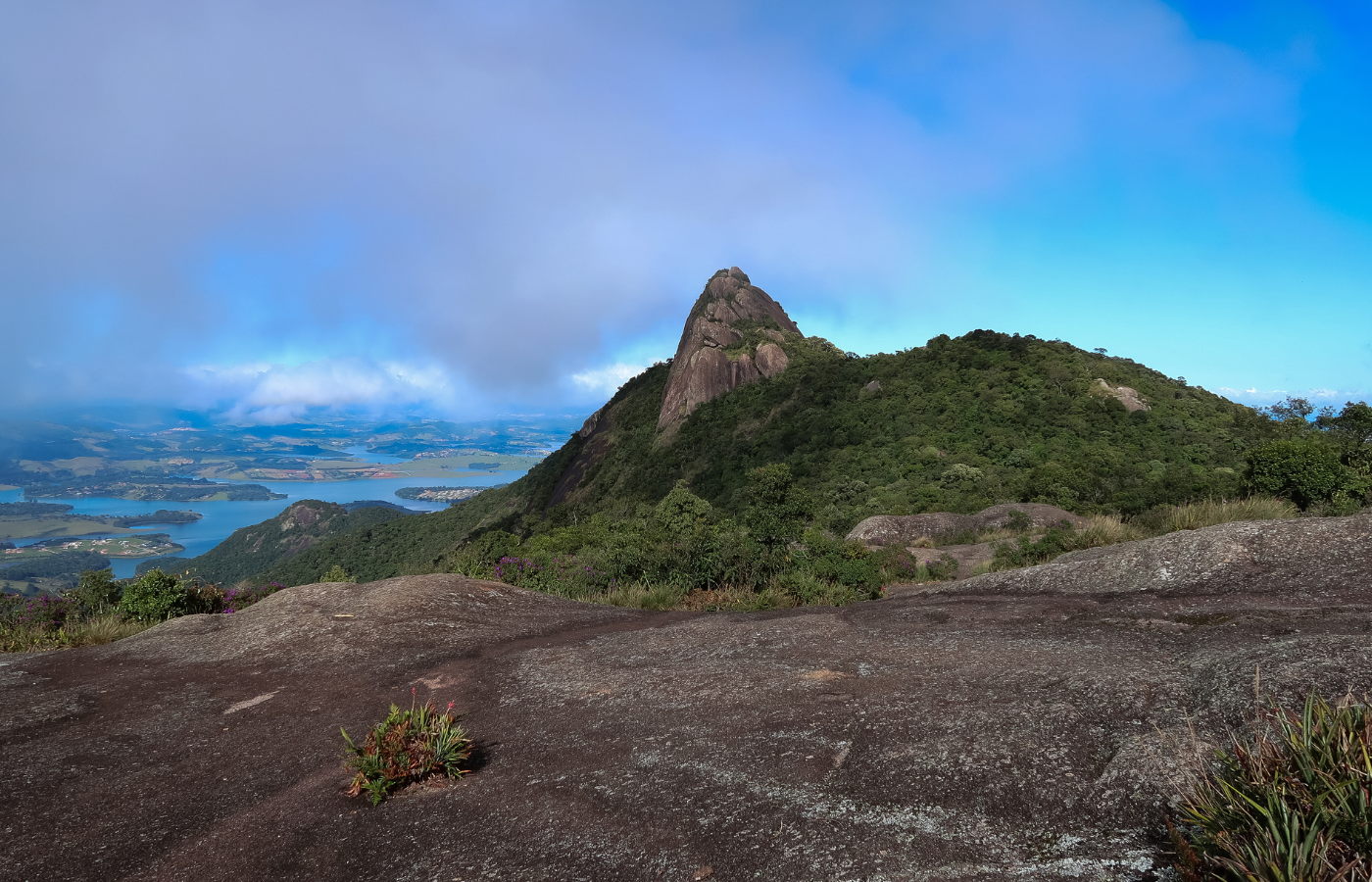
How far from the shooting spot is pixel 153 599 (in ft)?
34.4

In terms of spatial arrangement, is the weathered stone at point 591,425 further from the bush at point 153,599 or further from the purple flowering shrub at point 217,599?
the bush at point 153,599

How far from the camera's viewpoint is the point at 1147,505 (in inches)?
750

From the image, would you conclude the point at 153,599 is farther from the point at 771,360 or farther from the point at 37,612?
the point at 771,360

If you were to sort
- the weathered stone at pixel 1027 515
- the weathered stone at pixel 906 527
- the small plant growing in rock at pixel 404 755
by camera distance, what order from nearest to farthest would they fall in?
the small plant growing in rock at pixel 404 755 → the weathered stone at pixel 1027 515 → the weathered stone at pixel 906 527

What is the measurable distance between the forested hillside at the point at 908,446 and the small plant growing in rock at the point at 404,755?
18332 millimetres

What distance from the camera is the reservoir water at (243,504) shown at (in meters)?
101

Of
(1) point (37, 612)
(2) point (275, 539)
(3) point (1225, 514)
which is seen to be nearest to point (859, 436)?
(3) point (1225, 514)

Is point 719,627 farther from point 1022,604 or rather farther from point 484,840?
point 484,840

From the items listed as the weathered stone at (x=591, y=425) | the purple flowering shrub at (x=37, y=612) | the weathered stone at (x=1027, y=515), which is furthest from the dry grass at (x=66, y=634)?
the weathered stone at (x=591, y=425)

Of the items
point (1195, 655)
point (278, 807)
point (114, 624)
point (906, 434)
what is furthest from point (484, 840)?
point (906, 434)

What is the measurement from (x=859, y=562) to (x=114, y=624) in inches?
495

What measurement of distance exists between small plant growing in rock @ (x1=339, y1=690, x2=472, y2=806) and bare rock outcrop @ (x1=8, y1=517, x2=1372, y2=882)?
16 cm

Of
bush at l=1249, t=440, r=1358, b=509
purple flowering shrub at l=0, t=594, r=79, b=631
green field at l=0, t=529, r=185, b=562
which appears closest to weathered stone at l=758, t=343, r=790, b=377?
bush at l=1249, t=440, r=1358, b=509

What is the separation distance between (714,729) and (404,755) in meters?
2.41
